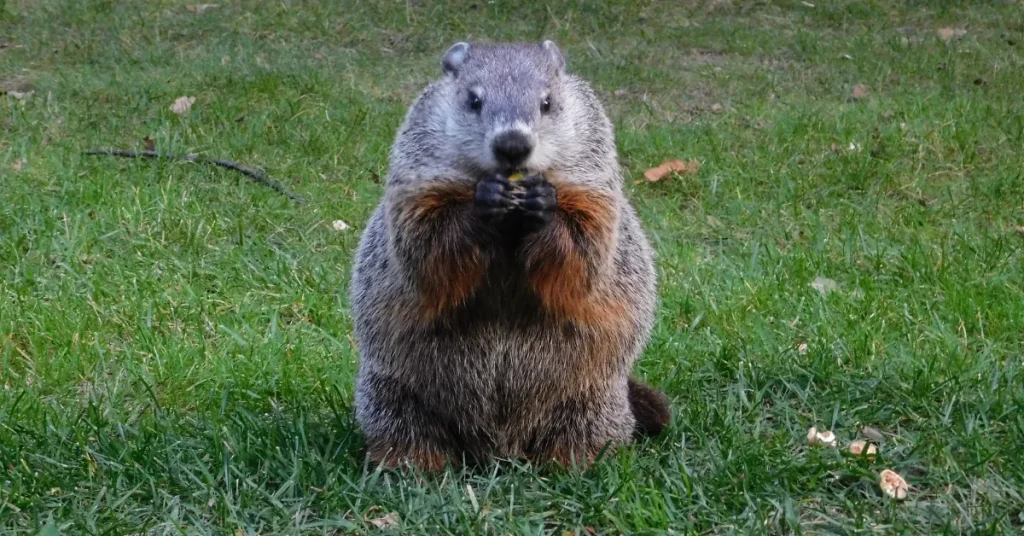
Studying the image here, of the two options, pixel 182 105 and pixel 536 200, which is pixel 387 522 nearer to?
pixel 536 200

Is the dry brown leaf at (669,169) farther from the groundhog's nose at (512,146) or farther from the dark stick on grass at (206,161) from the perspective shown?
the groundhog's nose at (512,146)

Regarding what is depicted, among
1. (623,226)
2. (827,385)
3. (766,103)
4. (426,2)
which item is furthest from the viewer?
(426,2)

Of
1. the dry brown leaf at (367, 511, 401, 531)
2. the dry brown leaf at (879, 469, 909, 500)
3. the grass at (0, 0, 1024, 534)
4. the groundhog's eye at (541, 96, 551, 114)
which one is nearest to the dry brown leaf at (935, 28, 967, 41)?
the grass at (0, 0, 1024, 534)

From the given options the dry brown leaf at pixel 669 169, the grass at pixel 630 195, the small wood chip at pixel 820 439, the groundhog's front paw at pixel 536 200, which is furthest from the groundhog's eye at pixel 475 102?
the dry brown leaf at pixel 669 169

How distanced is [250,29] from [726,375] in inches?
266

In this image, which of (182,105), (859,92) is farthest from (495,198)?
(859,92)

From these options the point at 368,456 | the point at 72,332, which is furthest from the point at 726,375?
the point at 72,332

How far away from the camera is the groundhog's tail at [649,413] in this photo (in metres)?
3.68

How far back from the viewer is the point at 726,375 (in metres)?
4.25

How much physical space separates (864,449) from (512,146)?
1.54 metres

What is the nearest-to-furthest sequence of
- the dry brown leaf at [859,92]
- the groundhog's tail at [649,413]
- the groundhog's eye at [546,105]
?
the groundhog's eye at [546,105], the groundhog's tail at [649,413], the dry brown leaf at [859,92]

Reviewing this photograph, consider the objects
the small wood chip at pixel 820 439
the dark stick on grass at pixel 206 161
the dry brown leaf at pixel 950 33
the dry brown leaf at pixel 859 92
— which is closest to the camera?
the small wood chip at pixel 820 439

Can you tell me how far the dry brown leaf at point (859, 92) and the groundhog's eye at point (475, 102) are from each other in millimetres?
5728

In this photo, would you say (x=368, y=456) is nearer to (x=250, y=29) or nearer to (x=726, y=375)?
(x=726, y=375)
